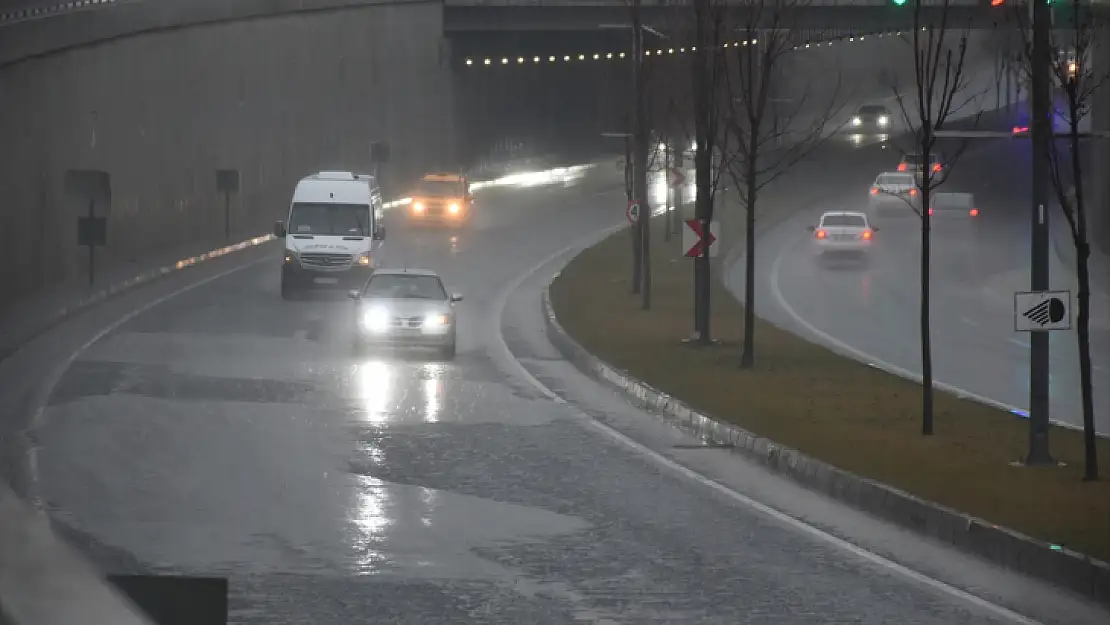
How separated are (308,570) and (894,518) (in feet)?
17.3

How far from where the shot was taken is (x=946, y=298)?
155ft

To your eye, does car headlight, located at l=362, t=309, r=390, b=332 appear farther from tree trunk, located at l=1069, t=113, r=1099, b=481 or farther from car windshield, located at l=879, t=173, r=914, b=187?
car windshield, located at l=879, t=173, r=914, b=187

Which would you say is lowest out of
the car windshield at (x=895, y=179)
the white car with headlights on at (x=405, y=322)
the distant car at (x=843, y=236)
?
the white car with headlights on at (x=405, y=322)

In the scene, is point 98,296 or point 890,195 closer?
point 98,296

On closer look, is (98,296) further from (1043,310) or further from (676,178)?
(1043,310)

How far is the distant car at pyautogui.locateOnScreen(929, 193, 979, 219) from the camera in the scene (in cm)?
6944

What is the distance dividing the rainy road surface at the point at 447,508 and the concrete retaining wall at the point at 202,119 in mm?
10303

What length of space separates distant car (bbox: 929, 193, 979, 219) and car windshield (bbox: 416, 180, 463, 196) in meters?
18.0

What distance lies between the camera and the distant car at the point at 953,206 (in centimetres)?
6944

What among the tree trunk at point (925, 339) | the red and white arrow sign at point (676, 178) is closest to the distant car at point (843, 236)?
the red and white arrow sign at point (676, 178)

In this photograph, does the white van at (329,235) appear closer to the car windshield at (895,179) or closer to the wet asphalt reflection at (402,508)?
the wet asphalt reflection at (402,508)

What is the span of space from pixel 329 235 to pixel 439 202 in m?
22.3

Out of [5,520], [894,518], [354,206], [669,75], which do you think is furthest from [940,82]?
[5,520]

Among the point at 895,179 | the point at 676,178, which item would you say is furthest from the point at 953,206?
the point at 676,178
